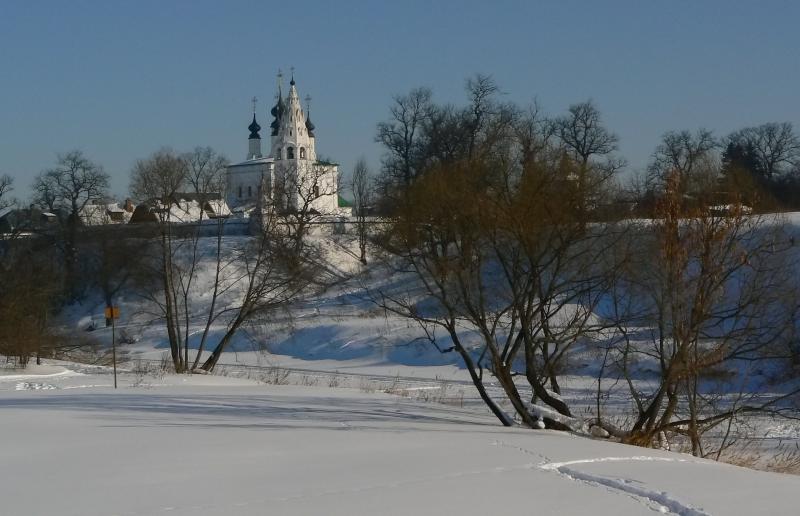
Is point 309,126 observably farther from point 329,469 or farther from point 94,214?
point 329,469

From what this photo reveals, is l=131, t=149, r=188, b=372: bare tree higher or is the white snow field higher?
l=131, t=149, r=188, b=372: bare tree

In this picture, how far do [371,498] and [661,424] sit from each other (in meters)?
7.84

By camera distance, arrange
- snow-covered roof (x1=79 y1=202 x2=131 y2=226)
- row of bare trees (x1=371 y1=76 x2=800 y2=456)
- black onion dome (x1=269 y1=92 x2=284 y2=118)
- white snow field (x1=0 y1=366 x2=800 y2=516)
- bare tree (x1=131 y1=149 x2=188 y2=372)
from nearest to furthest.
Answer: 1. white snow field (x1=0 y1=366 x2=800 y2=516)
2. row of bare trees (x1=371 y1=76 x2=800 y2=456)
3. bare tree (x1=131 y1=149 x2=188 y2=372)
4. snow-covered roof (x1=79 y1=202 x2=131 y2=226)
5. black onion dome (x1=269 y1=92 x2=284 y2=118)

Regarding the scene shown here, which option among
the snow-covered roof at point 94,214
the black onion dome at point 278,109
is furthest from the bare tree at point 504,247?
the black onion dome at point 278,109

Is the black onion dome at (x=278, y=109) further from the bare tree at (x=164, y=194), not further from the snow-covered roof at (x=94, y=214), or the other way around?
the bare tree at (x=164, y=194)

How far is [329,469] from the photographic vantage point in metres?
10.2

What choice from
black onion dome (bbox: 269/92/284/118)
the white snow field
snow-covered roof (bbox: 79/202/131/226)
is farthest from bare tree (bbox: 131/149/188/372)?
black onion dome (bbox: 269/92/284/118)

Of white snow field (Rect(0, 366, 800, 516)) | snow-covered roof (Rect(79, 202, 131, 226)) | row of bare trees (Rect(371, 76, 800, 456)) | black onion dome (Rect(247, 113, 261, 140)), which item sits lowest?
white snow field (Rect(0, 366, 800, 516))

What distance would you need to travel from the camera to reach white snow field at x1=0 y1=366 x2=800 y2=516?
855 centimetres

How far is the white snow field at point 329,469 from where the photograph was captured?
8.55m

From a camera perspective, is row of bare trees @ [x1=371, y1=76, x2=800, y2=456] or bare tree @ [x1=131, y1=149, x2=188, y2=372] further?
bare tree @ [x1=131, y1=149, x2=188, y2=372]

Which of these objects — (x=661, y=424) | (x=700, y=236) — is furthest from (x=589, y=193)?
(x=661, y=424)

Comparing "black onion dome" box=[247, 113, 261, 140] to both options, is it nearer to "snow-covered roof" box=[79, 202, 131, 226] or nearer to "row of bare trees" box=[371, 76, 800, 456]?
"snow-covered roof" box=[79, 202, 131, 226]

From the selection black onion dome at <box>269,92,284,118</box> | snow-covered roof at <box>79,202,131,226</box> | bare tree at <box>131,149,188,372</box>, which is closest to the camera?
bare tree at <box>131,149,188,372</box>
